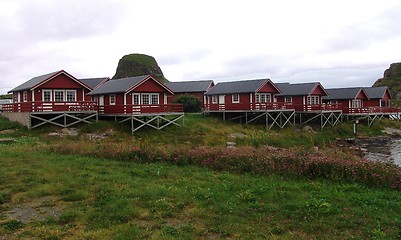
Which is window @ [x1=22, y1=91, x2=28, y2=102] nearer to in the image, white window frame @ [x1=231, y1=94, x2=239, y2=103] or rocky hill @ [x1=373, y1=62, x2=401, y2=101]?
white window frame @ [x1=231, y1=94, x2=239, y2=103]

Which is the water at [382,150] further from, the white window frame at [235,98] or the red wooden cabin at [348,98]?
the white window frame at [235,98]

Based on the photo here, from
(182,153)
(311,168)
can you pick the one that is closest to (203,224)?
(311,168)

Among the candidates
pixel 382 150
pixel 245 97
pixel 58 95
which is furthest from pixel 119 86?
pixel 382 150

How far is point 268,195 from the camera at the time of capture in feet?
37.0

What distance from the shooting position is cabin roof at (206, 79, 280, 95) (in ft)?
150

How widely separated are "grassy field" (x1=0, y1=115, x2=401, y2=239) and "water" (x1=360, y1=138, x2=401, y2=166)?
1944 cm

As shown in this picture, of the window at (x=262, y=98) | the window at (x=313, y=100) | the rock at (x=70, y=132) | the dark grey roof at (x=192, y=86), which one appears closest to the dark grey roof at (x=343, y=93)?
the window at (x=313, y=100)

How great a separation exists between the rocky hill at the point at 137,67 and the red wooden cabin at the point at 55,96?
6027cm

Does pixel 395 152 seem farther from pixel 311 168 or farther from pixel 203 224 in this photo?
pixel 203 224

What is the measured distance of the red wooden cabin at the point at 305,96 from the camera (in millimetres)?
49875

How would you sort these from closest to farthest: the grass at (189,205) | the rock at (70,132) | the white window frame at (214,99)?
the grass at (189,205) < the rock at (70,132) < the white window frame at (214,99)

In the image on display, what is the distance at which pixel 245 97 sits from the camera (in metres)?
46.0

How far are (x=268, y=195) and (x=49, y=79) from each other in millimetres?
28079

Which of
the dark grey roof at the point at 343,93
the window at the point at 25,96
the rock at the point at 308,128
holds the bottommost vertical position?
the rock at the point at 308,128
